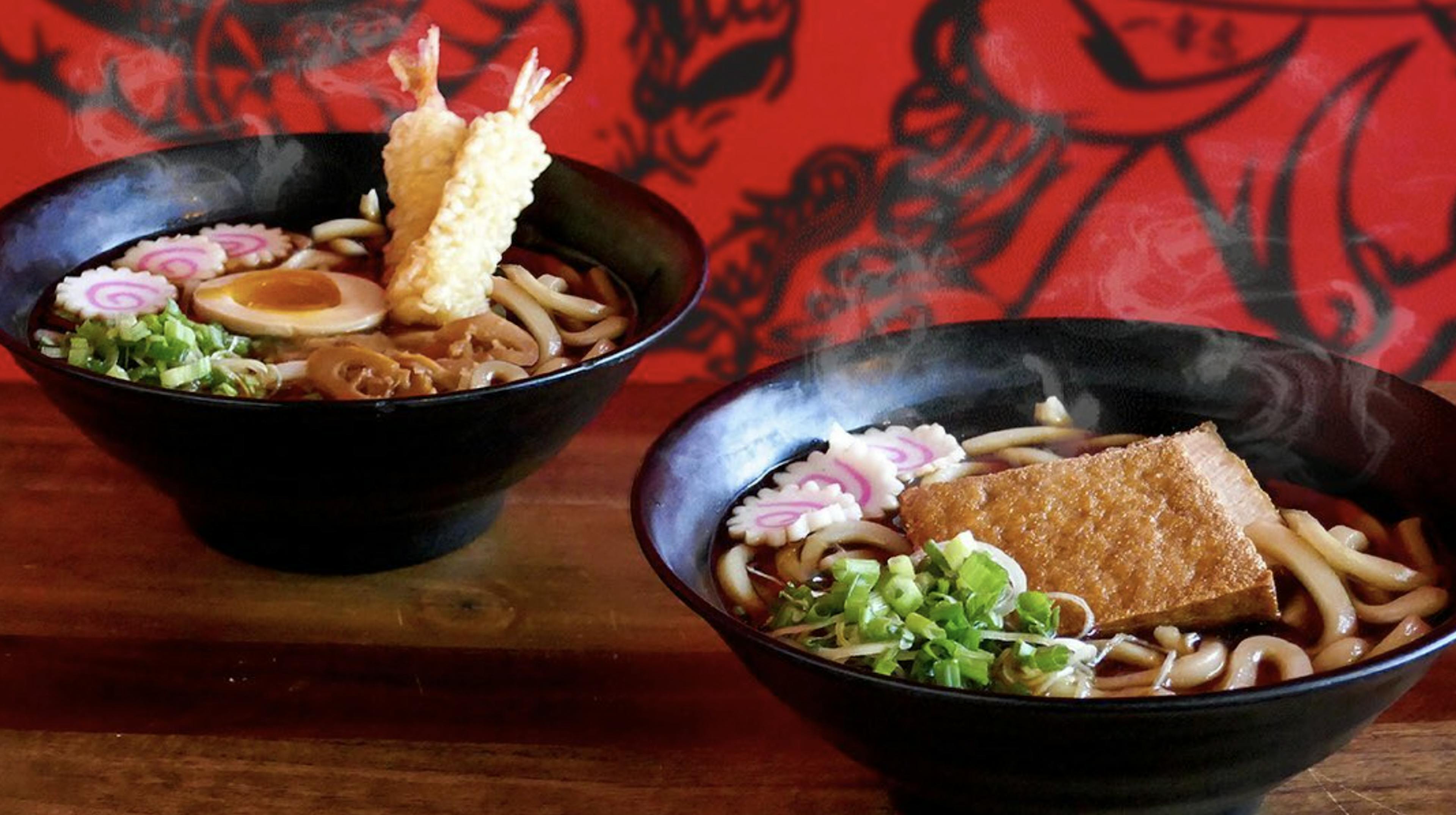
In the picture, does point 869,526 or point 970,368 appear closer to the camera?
point 869,526

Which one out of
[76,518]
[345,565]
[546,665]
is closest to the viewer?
[546,665]

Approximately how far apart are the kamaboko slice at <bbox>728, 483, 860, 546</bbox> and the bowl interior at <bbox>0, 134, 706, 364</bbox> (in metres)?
0.38

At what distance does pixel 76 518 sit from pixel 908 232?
5.37 ft

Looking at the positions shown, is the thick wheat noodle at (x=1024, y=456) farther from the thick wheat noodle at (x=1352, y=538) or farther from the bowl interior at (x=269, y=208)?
the bowl interior at (x=269, y=208)

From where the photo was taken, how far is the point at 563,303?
212 centimetres

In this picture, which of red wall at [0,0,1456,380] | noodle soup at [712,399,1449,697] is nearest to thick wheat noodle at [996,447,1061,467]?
noodle soup at [712,399,1449,697]

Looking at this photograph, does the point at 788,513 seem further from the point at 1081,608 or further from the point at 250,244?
the point at 250,244

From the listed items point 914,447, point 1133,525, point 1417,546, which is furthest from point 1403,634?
point 914,447

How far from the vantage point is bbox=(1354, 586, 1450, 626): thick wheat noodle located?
147cm

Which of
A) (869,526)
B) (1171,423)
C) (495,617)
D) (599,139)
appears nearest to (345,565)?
(495,617)

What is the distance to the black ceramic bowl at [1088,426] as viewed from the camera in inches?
47.1

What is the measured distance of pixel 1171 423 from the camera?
181 centimetres

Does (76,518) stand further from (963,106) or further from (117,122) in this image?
(963,106)

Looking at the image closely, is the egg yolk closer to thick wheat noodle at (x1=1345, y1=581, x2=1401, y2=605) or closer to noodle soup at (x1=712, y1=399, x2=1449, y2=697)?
noodle soup at (x1=712, y1=399, x2=1449, y2=697)
